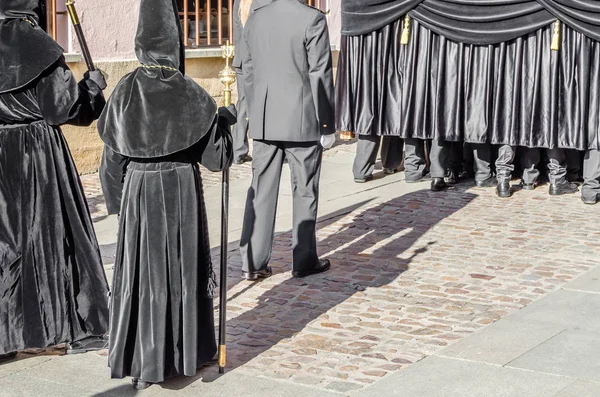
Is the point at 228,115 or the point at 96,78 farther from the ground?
the point at 96,78

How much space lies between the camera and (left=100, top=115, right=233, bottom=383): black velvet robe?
5129mm

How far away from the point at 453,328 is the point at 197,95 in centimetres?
217

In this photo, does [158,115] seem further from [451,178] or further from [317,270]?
[451,178]

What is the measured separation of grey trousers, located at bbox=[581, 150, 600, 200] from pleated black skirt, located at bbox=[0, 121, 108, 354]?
17.2ft

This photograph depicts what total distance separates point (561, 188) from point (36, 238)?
5.61 meters

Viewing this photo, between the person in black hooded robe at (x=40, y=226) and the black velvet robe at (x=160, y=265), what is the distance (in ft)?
2.33

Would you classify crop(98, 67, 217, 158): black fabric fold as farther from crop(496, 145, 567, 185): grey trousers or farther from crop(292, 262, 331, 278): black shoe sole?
crop(496, 145, 567, 185): grey trousers

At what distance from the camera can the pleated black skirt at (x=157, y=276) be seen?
16.8 feet

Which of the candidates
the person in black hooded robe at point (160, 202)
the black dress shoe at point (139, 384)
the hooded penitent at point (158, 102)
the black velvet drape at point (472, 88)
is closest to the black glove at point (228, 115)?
the person in black hooded robe at point (160, 202)

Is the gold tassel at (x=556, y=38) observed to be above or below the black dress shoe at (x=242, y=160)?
above

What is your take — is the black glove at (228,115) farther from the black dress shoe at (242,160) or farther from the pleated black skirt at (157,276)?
the black dress shoe at (242,160)

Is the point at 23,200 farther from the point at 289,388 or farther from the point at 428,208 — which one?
the point at 428,208

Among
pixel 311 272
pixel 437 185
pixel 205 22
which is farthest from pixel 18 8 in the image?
pixel 205 22

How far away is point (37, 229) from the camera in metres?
5.80
